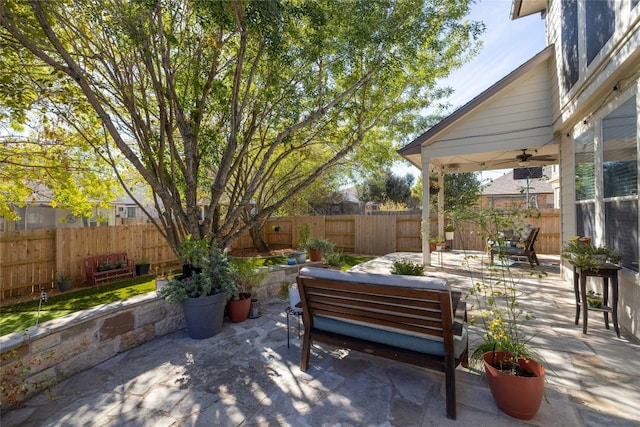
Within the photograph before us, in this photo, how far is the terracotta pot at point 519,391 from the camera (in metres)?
2.02

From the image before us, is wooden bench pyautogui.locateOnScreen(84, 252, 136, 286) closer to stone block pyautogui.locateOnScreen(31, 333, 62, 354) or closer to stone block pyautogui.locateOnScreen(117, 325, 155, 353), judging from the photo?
stone block pyautogui.locateOnScreen(117, 325, 155, 353)

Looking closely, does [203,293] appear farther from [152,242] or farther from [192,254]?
[152,242]

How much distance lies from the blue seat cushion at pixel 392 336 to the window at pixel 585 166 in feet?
12.4

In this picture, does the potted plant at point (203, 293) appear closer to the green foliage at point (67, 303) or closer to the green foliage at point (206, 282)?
the green foliage at point (206, 282)

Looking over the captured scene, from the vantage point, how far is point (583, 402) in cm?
224

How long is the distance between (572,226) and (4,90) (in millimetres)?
9383

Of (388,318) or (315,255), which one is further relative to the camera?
(315,255)

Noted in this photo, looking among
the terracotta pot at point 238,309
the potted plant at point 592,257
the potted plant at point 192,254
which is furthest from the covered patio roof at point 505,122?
the potted plant at point 192,254

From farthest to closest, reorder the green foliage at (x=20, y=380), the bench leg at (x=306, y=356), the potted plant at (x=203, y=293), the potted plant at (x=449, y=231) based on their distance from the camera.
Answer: the potted plant at (x=449, y=231), the potted plant at (x=203, y=293), the bench leg at (x=306, y=356), the green foliage at (x=20, y=380)

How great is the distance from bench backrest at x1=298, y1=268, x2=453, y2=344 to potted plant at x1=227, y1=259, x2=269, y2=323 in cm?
168

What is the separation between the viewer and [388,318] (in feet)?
7.87

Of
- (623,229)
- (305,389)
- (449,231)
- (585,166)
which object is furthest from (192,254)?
(449,231)

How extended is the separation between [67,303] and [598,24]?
9742mm

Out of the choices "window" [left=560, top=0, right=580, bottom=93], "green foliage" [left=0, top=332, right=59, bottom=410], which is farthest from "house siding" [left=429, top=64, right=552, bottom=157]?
"green foliage" [left=0, top=332, right=59, bottom=410]
